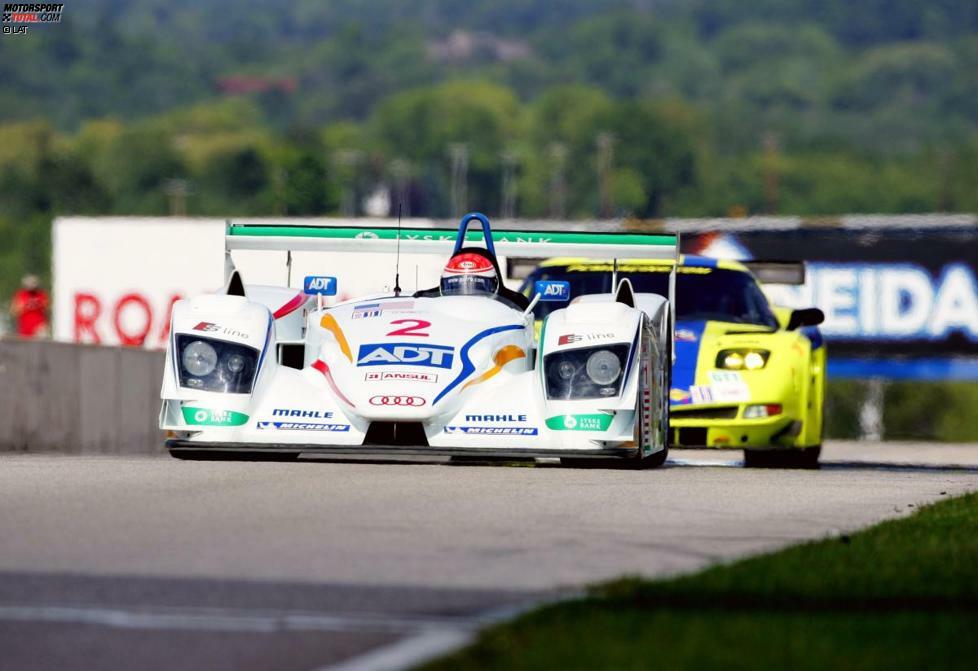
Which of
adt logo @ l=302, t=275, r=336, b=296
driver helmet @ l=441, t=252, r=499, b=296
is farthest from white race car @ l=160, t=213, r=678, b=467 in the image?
adt logo @ l=302, t=275, r=336, b=296

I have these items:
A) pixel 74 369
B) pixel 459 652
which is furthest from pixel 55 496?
pixel 74 369

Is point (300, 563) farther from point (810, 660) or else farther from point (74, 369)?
point (74, 369)

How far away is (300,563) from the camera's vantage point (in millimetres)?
7605

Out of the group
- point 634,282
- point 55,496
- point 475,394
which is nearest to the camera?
point 55,496

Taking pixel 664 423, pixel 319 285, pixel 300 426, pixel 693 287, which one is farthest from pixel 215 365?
pixel 693 287

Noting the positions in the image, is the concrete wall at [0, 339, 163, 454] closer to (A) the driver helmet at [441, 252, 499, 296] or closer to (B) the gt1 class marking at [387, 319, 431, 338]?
(A) the driver helmet at [441, 252, 499, 296]

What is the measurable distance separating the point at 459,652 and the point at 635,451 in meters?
6.20

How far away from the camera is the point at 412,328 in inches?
467

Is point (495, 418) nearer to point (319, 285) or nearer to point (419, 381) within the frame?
point (419, 381)

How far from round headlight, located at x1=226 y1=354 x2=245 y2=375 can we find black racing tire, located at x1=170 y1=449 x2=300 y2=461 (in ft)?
1.50

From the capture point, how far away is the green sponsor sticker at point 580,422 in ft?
38.2

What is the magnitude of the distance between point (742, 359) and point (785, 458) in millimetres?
1112

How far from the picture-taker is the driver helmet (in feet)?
42.3

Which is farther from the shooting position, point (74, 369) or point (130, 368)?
point (130, 368)
